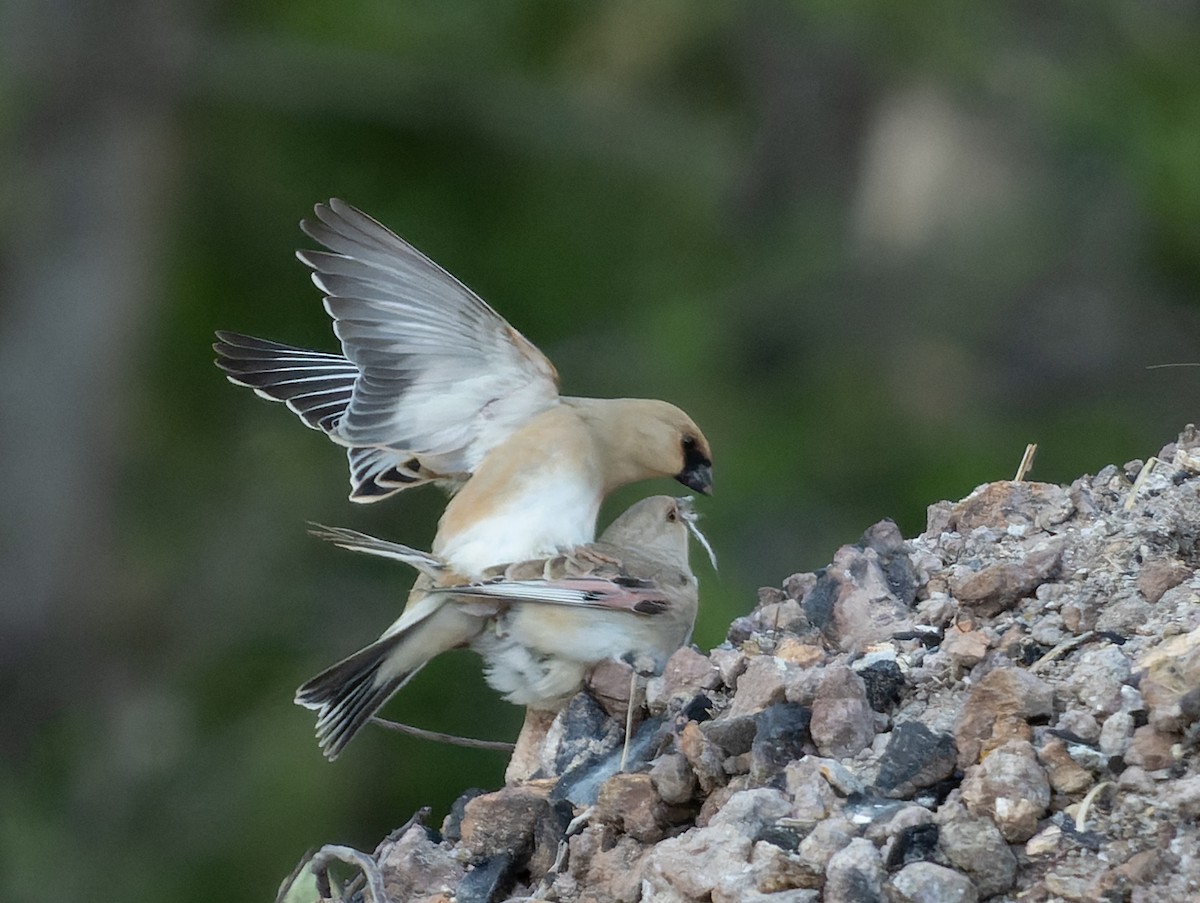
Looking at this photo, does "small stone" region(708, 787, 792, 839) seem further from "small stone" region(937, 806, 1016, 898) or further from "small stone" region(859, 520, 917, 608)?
"small stone" region(859, 520, 917, 608)

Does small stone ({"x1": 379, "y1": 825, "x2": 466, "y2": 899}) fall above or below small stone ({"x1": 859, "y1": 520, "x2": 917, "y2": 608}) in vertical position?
below

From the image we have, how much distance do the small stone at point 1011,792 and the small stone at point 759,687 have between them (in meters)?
0.50

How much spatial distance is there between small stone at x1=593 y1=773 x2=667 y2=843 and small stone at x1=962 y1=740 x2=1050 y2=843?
60 cm

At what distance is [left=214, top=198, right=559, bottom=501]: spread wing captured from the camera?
469 centimetres

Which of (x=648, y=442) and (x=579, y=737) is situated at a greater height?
(x=648, y=442)

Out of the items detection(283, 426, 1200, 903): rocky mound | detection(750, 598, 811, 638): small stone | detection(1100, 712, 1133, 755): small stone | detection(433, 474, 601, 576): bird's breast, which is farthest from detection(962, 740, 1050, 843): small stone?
detection(433, 474, 601, 576): bird's breast

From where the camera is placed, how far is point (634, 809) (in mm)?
3309

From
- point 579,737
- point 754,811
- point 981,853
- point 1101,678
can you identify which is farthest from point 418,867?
point 1101,678

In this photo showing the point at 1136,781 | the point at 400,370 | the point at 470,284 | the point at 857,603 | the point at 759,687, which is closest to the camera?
the point at 1136,781

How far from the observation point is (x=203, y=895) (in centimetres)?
1084

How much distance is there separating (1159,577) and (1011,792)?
2.07ft

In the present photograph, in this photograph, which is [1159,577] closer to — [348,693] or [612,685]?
[612,685]

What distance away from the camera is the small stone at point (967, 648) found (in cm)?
328

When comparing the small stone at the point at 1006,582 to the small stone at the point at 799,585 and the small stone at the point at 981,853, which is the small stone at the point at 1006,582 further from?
the small stone at the point at 981,853
